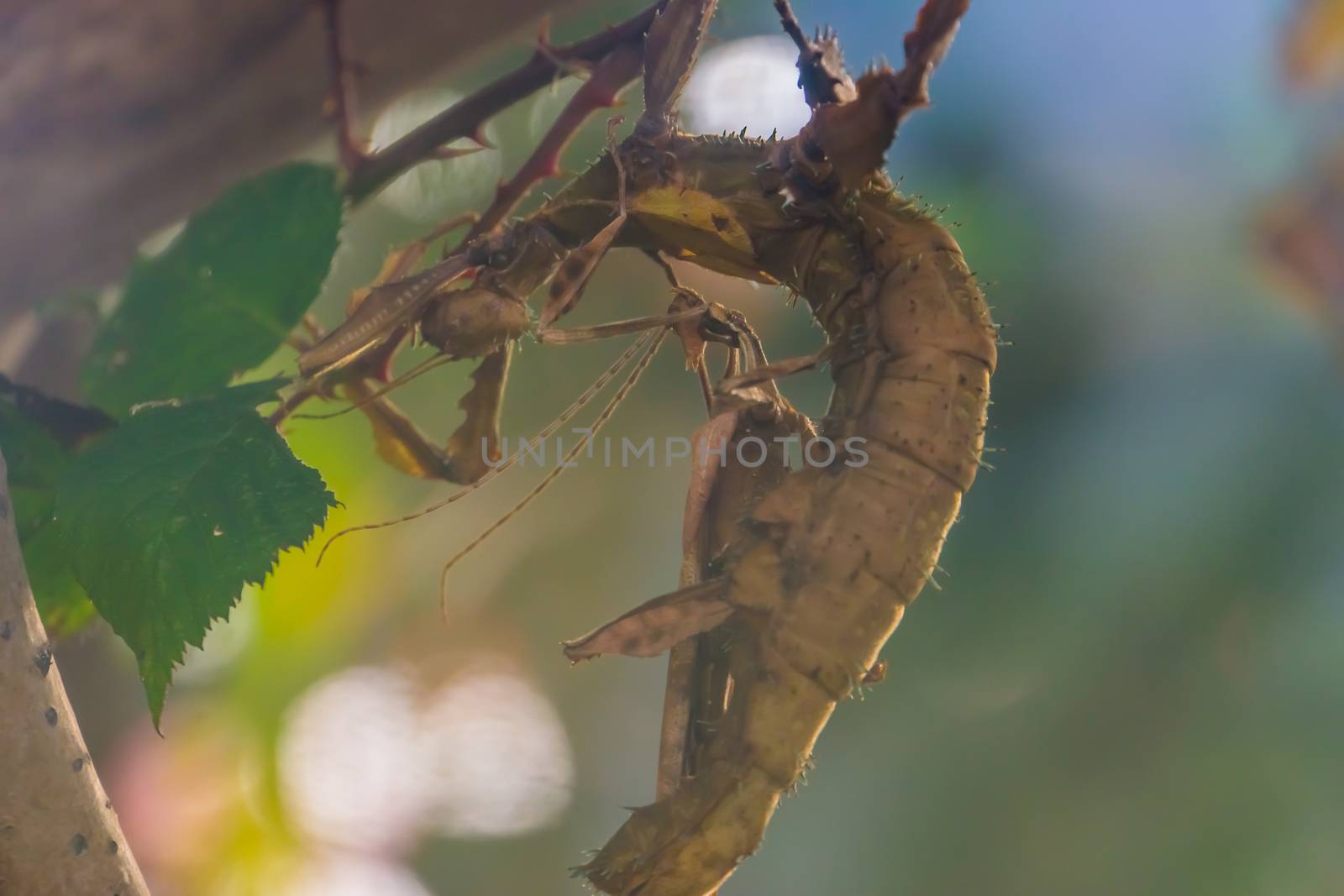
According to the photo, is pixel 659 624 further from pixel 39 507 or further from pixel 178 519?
pixel 39 507

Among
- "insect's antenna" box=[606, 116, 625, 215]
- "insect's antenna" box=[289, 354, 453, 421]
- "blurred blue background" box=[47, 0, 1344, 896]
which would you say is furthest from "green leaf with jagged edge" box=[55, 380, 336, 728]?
"blurred blue background" box=[47, 0, 1344, 896]

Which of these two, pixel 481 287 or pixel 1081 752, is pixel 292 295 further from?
pixel 1081 752

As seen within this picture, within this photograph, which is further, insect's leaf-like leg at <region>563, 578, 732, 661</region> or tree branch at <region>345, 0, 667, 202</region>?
tree branch at <region>345, 0, 667, 202</region>

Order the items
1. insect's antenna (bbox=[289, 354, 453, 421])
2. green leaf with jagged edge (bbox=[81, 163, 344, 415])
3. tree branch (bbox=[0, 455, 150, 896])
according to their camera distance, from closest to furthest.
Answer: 1. tree branch (bbox=[0, 455, 150, 896])
2. insect's antenna (bbox=[289, 354, 453, 421])
3. green leaf with jagged edge (bbox=[81, 163, 344, 415])

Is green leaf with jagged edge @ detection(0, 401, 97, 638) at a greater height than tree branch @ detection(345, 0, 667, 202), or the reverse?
tree branch @ detection(345, 0, 667, 202)

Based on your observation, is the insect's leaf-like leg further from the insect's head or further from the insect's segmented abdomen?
the insect's head

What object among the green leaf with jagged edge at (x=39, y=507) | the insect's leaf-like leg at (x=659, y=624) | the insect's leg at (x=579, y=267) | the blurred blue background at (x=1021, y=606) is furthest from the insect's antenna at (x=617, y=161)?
the blurred blue background at (x=1021, y=606)

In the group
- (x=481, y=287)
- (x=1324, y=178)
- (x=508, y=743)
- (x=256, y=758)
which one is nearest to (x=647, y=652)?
(x=481, y=287)

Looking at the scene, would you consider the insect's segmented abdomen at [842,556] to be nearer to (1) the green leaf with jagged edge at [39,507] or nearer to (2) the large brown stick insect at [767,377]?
(2) the large brown stick insect at [767,377]
